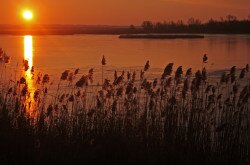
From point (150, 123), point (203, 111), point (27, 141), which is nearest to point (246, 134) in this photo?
point (203, 111)

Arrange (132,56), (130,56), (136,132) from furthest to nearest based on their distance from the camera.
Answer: (132,56)
(130,56)
(136,132)

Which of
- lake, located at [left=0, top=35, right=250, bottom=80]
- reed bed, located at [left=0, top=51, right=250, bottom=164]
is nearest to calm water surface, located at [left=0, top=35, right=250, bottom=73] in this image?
lake, located at [left=0, top=35, right=250, bottom=80]

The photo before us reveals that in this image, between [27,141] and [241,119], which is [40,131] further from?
[241,119]

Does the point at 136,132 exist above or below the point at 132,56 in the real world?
below

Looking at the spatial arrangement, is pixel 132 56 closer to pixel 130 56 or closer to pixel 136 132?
pixel 130 56

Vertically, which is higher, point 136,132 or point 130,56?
point 130,56

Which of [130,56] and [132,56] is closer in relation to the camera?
[130,56]

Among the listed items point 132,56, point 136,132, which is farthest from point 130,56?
point 136,132

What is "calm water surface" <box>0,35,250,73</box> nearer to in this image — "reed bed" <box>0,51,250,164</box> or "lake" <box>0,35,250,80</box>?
"lake" <box>0,35,250,80</box>

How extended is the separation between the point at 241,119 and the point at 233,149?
2.32 feet

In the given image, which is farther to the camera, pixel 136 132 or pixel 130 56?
pixel 130 56

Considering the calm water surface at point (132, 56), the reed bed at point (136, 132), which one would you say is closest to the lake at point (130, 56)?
the calm water surface at point (132, 56)

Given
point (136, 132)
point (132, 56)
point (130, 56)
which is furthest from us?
point (132, 56)

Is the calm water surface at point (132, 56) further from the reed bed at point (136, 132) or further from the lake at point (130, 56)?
the reed bed at point (136, 132)
